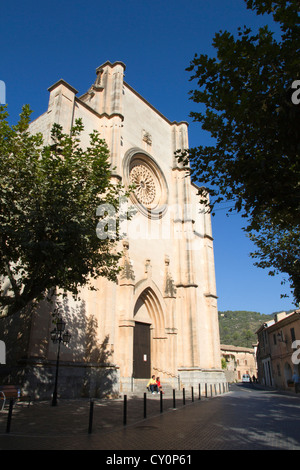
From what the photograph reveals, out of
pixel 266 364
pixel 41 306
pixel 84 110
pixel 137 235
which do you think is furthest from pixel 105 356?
pixel 266 364

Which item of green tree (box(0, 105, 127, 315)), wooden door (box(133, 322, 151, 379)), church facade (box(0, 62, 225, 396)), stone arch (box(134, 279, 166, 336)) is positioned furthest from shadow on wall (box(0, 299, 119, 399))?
stone arch (box(134, 279, 166, 336))

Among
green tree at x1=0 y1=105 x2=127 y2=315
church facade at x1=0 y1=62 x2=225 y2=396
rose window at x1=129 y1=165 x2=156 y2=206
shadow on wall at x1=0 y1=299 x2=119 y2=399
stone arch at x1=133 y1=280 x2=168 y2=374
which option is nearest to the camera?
green tree at x1=0 y1=105 x2=127 y2=315

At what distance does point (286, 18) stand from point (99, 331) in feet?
48.7

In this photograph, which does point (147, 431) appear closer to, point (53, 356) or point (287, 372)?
point (53, 356)

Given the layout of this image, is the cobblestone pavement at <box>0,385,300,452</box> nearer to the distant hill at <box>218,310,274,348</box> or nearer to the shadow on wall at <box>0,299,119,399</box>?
the shadow on wall at <box>0,299,119,399</box>

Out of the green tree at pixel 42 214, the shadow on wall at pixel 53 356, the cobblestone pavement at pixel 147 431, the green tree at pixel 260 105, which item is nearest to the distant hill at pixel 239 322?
the shadow on wall at pixel 53 356

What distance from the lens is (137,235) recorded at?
74.3 ft

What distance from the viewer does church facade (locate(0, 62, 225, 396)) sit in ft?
54.2

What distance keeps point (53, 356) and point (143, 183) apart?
14.5 m

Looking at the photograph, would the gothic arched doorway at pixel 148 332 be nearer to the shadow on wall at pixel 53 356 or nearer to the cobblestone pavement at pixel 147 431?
the shadow on wall at pixel 53 356

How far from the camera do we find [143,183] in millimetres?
25469

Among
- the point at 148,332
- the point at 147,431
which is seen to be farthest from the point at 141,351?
the point at 147,431

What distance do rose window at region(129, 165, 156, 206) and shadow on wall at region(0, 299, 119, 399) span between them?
33.8ft
